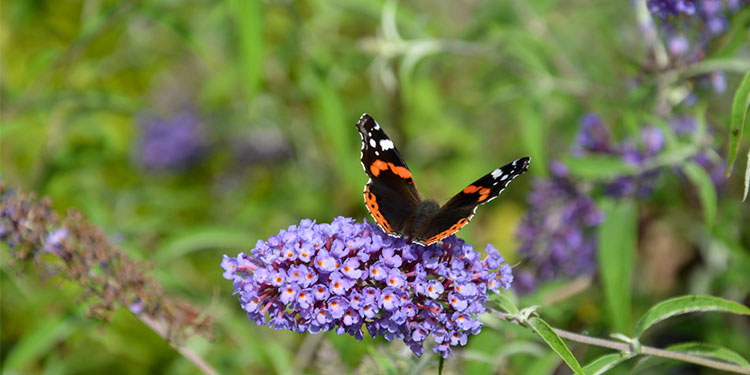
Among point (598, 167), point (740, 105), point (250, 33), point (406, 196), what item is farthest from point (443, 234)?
point (250, 33)

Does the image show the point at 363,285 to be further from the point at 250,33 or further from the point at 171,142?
the point at 171,142

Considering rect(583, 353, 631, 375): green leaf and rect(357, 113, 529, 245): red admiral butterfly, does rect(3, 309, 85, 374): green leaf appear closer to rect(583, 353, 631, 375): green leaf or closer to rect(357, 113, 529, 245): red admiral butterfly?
rect(357, 113, 529, 245): red admiral butterfly

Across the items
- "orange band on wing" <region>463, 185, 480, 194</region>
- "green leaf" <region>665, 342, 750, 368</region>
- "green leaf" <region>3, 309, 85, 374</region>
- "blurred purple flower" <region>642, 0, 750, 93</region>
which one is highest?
"blurred purple flower" <region>642, 0, 750, 93</region>

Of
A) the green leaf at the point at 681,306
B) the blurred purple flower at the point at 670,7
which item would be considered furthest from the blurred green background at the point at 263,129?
the green leaf at the point at 681,306

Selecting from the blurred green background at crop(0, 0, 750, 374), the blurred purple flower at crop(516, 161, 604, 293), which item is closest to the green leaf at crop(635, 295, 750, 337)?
the blurred green background at crop(0, 0, 750, 374)

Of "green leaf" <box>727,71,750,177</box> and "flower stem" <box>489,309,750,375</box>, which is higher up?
"green leaf" <box>727,71,750,177</box>

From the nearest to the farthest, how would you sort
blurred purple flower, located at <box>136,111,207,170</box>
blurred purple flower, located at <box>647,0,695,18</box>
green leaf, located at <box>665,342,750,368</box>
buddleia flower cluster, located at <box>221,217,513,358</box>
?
buddleia flower cluster, located at <box>221,217,513,358</box> < green leaf, located at <box>665,342,750,368</box> < blurred purple flower, located at <box>647,0,695,18</box> < blurred purple flower, located at <box>136,111,207,170</box>

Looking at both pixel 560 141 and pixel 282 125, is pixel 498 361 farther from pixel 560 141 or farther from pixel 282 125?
pixel 560 141
